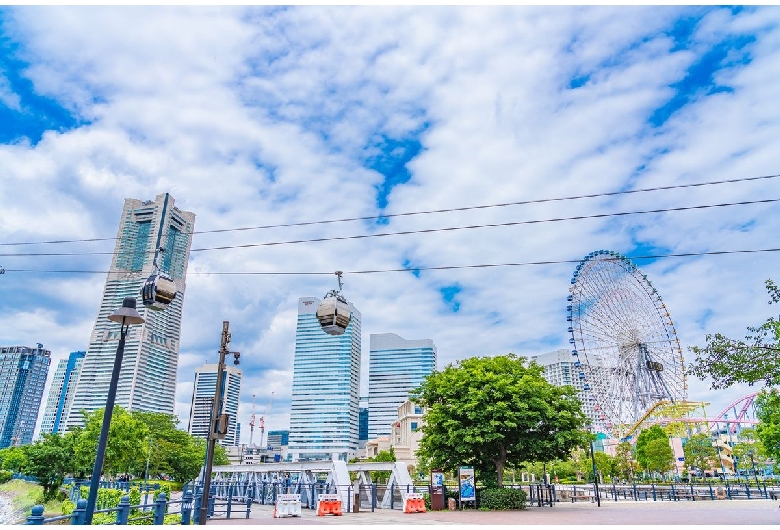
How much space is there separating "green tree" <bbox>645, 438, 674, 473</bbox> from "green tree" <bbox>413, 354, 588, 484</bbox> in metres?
42.3

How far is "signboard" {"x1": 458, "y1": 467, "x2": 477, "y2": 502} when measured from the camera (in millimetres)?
24609

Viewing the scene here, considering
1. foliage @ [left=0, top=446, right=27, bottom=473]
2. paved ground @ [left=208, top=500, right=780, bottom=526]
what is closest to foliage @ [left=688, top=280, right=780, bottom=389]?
paved ground @ [left=208, top=500, right=780, bottom=526]

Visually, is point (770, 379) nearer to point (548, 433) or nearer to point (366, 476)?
point (548, 433)

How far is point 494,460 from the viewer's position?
26375 millimetres

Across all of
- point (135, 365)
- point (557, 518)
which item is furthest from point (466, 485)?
point (135, 365)

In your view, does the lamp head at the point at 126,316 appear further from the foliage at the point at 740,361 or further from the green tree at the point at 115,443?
the green tree at the point at 115,443

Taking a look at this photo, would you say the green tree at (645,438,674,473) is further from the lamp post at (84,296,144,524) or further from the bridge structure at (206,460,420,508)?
the lamp post at (84,296,144,524)

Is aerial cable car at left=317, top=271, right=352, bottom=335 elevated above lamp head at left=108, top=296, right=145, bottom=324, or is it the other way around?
aerial cable car at left=317, top=271, right=352, bottom=335

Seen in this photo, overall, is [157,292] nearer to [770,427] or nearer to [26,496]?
[770,427]

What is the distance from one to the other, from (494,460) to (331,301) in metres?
17.7

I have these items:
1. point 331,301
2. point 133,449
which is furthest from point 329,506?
point 133,449

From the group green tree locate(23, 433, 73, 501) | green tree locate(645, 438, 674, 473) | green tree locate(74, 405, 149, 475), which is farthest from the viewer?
green tree locate(645, 438, 674, 473)

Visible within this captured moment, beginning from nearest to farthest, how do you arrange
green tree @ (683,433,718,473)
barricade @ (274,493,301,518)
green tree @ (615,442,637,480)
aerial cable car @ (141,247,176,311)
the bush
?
aerial cable car @ (141,247,176,311), barricade @ (274,493,301,518), the bush, green tree @ (683,433,718,473), green tree @ (615,442,637,480)

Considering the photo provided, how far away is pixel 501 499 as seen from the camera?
24219 millimetres
